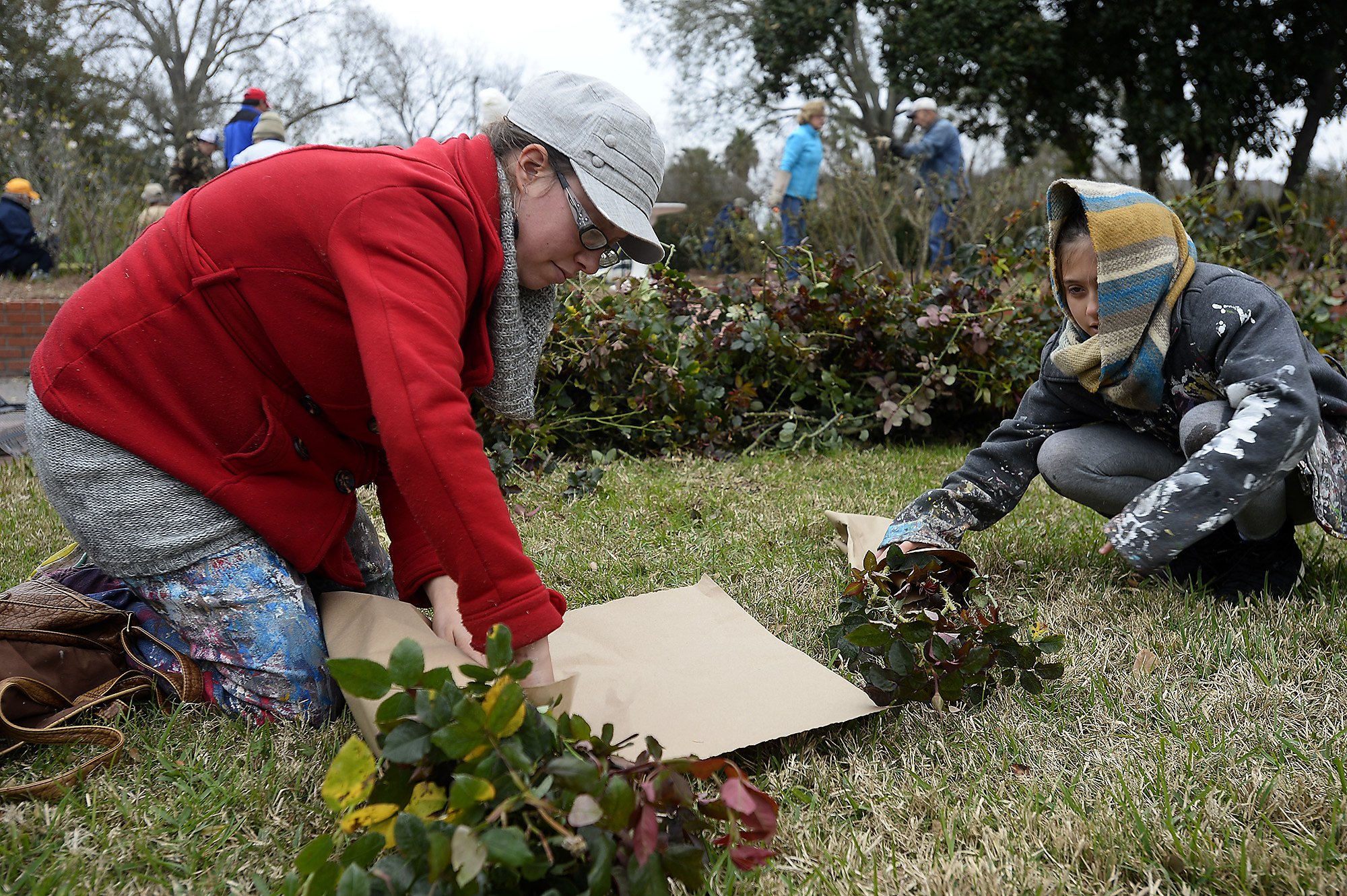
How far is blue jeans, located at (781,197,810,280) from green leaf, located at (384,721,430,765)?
609 cm

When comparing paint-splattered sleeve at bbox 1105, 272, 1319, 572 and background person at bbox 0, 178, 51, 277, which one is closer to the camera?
paint-splattered sleeve at bbox 1105, 272, 1319, 572

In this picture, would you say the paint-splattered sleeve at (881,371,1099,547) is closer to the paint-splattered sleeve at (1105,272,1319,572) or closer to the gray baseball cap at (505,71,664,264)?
the paint-splattered sleeve at (1105,272,1319,572)

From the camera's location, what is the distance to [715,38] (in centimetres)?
2150

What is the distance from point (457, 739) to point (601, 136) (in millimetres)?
982

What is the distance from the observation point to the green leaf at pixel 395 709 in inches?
41.5

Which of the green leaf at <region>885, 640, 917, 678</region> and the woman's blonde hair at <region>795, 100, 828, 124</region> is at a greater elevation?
the woman's blonde hair at <region>795, 100, 828, 124</region>

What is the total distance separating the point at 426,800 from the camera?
1037 millimetres

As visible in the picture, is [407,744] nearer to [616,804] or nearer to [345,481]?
[616,804]

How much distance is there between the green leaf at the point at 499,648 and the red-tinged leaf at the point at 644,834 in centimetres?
22

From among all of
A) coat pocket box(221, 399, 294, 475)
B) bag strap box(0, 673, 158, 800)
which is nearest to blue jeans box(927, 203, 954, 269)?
coat pocket box(221, 399, 294, 475)

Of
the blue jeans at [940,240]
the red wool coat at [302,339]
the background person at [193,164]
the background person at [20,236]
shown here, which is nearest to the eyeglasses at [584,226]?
the red wool coat at [302,339]

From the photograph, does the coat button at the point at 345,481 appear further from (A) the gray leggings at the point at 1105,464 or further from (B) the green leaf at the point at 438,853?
(A) the gray leggings at the point at 1105,464

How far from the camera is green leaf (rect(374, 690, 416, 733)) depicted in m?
1.05

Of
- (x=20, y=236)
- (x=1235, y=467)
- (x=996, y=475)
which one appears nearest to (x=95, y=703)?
(x=996, y=475)
